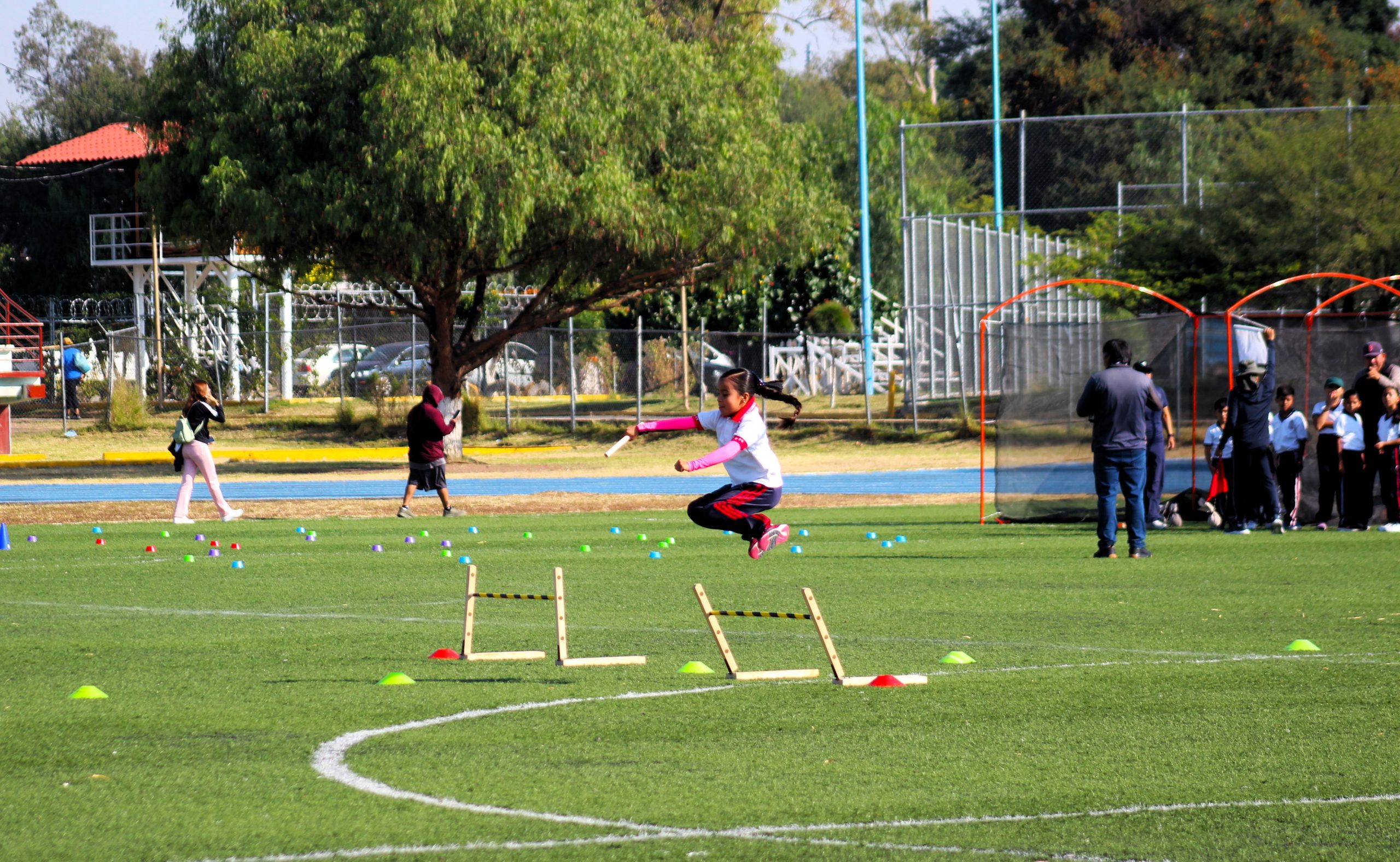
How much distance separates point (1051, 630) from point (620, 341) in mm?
31413

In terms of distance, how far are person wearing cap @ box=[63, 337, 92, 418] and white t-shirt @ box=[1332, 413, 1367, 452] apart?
31.5 metres

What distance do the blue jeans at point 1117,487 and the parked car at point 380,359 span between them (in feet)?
94.6

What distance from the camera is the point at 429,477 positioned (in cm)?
2083

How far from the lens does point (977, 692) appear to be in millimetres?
7711

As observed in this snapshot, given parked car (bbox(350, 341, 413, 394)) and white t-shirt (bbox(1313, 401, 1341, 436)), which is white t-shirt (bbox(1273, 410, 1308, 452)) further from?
parked car (bbox(350, 341, 413, 394))

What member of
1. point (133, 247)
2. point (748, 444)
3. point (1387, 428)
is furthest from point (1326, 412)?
point (133, 247)

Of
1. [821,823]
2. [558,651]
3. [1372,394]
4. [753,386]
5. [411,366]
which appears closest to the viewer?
[821,823]

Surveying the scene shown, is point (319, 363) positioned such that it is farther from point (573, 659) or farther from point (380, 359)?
point (573, 659)

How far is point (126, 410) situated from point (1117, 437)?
29.8 m

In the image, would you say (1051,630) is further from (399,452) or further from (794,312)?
(794,312)

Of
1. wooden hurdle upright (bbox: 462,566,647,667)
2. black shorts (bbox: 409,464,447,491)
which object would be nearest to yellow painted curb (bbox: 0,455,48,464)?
black shorts (bbox: 409,464,447,491)

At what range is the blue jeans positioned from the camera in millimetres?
14453

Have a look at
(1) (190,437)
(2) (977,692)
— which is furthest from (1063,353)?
(2) (977,692)

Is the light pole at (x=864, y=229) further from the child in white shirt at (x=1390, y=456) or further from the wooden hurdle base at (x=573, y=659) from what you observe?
the wooden hurdle base at (x=573, y=659)
